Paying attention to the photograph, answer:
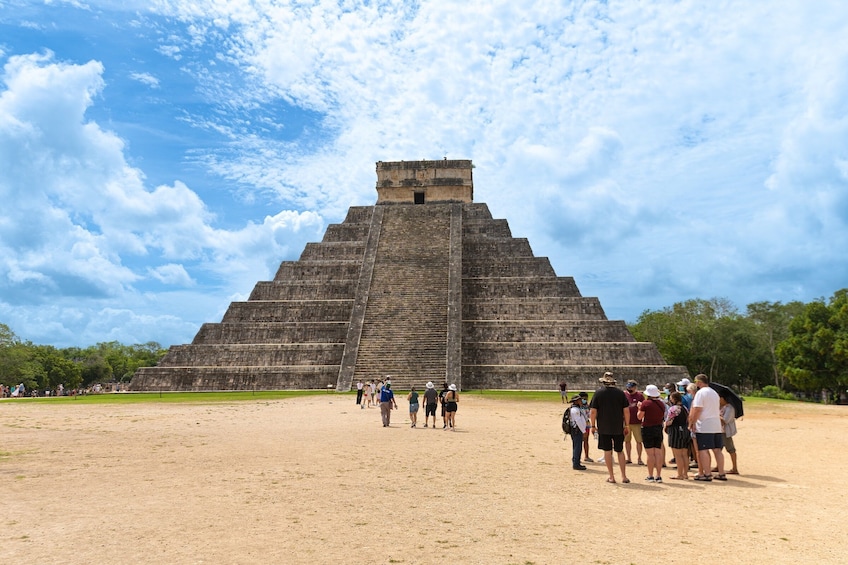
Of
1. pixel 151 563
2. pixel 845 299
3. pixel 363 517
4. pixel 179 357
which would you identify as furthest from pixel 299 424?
pixel 845 299

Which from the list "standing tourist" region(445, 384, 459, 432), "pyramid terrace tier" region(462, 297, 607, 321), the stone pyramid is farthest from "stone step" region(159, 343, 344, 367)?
"standing tourist" region(445, 384, 459, 432)

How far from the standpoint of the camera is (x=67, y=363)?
6294cm

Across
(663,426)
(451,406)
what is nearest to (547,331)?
(451,406)

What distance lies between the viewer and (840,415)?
69.3ft

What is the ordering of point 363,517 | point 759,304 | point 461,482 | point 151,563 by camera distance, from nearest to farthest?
point 151,563 → point 363,517 → point 461,482 → point 759,304

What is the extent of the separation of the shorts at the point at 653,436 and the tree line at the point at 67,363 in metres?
50.8

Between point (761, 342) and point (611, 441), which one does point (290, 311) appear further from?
point (761, 342)

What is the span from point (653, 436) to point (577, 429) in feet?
3.68

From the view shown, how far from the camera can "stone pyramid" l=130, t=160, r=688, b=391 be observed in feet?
90.1

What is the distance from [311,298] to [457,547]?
28.2 metres

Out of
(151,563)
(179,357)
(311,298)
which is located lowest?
(151,563)

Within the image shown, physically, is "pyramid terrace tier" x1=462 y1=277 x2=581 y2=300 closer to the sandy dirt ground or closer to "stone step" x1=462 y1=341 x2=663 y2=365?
"stone step" x1=462 y1=341 x2=663 y2=365

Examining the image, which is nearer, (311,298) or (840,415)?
(840,415)

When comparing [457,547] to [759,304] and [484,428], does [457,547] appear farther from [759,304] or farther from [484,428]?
[759,304]
